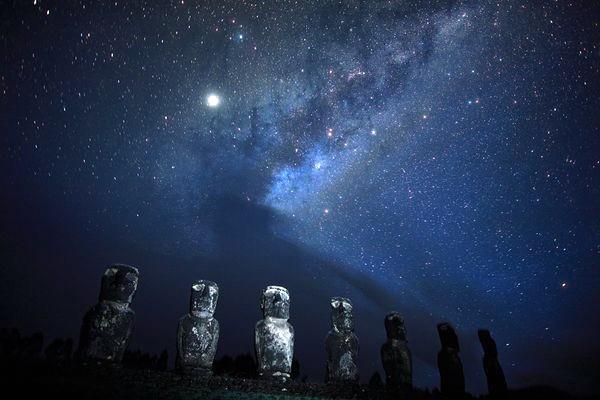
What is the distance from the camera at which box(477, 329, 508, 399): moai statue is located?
37.2 feet

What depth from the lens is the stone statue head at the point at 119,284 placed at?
957cm

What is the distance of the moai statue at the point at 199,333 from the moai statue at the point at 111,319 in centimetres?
138

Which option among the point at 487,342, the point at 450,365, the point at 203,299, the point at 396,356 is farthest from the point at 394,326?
the point at 203,299

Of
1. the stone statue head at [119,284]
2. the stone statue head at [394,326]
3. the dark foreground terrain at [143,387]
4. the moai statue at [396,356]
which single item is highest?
the stone statue head at [119,284]

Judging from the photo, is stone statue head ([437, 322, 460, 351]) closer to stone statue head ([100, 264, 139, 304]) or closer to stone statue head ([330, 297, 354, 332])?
stone statue head ([330, 297, 354, 332])

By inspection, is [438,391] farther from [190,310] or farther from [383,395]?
[190,310]

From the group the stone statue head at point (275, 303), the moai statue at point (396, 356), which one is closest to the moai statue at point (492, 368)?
the moai statue at point (396, 356)

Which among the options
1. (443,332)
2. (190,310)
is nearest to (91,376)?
(190,310)

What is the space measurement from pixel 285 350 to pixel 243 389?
3010 millimetres

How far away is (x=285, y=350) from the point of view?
10.4m


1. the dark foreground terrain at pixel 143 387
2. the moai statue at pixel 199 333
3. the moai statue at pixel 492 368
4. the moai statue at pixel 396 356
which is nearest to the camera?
the dark foreground terrain at pixel 143 387

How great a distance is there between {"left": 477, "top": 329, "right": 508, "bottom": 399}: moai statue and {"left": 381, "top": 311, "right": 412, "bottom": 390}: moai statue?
2.56m

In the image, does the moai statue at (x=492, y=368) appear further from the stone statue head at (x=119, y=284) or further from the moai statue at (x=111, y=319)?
the stone statue head at (x=119, y=284)

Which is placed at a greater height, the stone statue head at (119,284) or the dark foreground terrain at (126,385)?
the stone statue head at (119,284)
